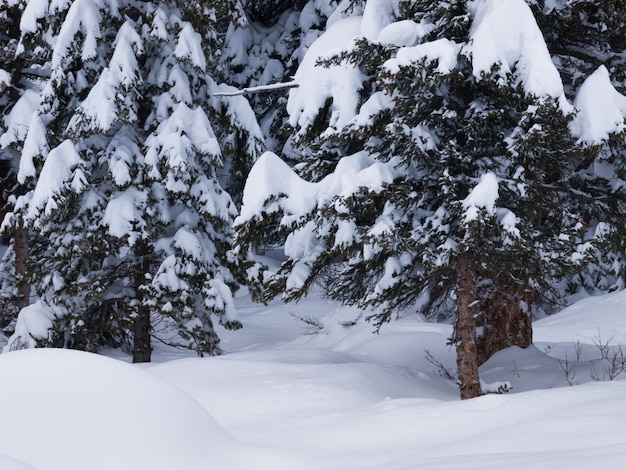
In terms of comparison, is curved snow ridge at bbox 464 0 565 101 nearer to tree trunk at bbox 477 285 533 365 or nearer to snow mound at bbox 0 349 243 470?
tree trunk at bbox 477 285 533 365

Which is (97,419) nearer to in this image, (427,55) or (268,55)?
(427,55)

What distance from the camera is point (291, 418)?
582 centimetres

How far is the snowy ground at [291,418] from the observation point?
3.41m

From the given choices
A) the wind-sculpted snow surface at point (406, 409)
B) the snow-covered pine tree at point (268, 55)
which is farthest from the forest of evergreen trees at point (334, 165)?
the snow-covered pine tree at point (268, 55)

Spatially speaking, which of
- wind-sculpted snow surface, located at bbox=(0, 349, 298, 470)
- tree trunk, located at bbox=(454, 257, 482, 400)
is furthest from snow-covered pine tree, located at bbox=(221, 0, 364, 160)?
wind-sculpted snow surface, located at bbox=(0, 349, 298, 470)

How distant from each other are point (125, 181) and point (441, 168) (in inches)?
214

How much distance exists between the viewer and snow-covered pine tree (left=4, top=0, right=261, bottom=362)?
1041cm

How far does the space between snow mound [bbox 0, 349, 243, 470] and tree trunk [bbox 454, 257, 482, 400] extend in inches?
135

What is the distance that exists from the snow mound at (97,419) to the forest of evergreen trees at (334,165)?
9.67 ft

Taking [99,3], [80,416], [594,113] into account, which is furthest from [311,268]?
[99,3]

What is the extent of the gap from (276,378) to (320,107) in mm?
3062

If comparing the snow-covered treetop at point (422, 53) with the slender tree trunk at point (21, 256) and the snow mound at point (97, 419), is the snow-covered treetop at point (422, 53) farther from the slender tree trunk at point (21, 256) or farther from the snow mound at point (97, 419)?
the slender tree trunk at point (21, 256)

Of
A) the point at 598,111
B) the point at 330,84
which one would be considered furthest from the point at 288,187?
the point at 598,111

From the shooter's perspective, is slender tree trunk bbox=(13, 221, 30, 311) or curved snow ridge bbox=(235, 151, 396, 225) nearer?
curved snow ridge bbox=(235, 151, 396, 225)
